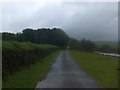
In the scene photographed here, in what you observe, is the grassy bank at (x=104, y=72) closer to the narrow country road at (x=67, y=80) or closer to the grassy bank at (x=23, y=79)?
the narrow country road at (x=67, y=80)

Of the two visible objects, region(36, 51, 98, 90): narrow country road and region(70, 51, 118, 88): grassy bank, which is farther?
region(70, 51, 118, 88): grassy bank

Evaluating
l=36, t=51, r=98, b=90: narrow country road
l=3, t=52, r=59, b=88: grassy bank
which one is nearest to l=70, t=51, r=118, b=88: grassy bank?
l=36, t=51, r=98, b=90: narrow country road

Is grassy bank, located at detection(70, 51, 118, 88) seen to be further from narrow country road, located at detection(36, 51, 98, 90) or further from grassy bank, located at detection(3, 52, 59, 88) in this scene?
grassy bank, located at detection(3, 52, 59, 88)

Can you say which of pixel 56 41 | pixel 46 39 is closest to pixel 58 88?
pixel 46 39

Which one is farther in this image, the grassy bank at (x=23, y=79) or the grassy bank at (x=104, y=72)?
the grassy bank at (x=104, y=72)

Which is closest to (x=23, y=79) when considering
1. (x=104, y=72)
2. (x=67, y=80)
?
(x=67, y=80)

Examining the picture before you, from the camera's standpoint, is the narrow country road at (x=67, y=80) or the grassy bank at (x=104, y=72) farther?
the grassy bank at (x=104, y=72)

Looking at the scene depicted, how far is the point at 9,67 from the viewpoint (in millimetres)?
19344

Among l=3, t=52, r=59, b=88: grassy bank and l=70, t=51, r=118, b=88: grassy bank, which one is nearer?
l=3, t=52, r=59, b=88: grassy bank

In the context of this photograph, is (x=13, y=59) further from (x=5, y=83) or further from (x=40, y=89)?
(x=40, y=89)

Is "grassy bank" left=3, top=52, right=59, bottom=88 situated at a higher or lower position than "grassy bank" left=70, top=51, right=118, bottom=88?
higher

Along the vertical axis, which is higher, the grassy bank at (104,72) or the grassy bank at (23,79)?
the grassy bank at (23,79)

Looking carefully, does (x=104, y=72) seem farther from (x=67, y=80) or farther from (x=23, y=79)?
(x=23, y=79)

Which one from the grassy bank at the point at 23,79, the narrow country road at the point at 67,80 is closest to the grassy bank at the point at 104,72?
the narrow country road at the point at 67,80
